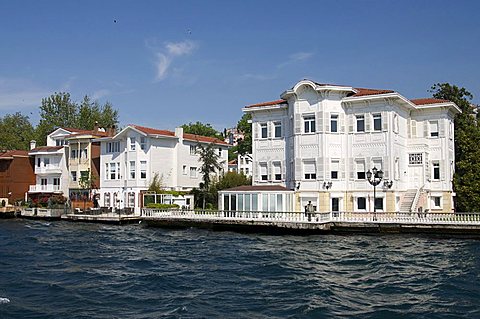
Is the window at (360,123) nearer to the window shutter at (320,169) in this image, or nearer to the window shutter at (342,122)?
the window shutter at (342,122)

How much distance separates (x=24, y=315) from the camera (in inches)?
529

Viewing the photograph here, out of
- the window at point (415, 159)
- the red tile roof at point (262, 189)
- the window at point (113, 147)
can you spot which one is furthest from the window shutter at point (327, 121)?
the window at point (113, 147)

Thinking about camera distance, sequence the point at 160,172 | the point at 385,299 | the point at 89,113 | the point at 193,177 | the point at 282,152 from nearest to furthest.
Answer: the point at 385,299, the point at 282,152, the point at 160,172, the point at 193,177, the point at 89,113

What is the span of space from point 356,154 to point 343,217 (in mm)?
5874

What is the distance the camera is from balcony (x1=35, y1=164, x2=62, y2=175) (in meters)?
54.6

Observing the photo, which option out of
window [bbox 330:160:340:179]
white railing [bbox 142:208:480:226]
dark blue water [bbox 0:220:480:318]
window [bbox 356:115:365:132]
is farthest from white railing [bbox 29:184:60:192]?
window [bbox 356:115:365:132]

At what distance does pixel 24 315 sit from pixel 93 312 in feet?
5.65

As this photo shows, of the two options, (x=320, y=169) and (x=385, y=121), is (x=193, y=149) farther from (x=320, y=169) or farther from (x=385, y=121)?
(x=385, y=121)

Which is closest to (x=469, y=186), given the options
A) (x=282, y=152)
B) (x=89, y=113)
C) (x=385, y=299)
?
(x=282, y=152)

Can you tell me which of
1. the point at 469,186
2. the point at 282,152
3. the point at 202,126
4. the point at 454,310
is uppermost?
the point at 202,126

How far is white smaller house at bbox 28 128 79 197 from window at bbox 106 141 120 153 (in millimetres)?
6972

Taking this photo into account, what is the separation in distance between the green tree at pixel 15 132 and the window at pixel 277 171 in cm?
4563

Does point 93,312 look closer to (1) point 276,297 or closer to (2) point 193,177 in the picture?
(1) point 276,297

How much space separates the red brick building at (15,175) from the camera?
55.7 m
